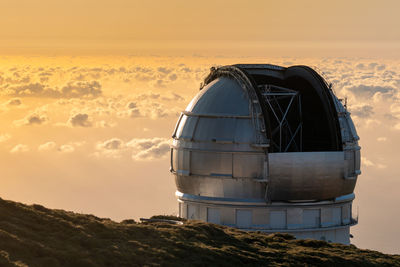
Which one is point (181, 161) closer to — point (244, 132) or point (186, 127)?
point (186, 127)

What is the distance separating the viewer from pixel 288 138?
54.1 metres

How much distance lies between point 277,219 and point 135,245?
15.8 m

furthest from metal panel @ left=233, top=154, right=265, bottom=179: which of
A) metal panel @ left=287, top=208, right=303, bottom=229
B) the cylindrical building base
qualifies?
metal panel @ left=287, top=208, right=303, bottom=229

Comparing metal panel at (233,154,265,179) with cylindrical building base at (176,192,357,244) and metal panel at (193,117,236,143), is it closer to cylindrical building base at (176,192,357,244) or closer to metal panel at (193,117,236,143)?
metal panel at (193,117,236,143)

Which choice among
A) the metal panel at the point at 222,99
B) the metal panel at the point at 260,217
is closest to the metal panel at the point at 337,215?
the metal panel at the point at 260,217

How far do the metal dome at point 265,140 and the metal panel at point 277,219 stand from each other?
104cm

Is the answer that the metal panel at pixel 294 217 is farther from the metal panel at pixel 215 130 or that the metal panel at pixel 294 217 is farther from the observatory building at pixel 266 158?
the metal panel at pixel 215 130

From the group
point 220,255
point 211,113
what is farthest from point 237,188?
point 220,255

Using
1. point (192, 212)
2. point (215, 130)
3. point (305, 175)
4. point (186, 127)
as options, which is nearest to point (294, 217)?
point (305, 175)

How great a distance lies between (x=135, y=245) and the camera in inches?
1437

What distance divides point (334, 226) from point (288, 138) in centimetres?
711

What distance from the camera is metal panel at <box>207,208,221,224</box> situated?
50250 millimetres

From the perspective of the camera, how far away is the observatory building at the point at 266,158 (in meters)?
48.7

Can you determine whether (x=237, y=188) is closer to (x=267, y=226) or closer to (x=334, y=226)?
(x=267, y=226)
